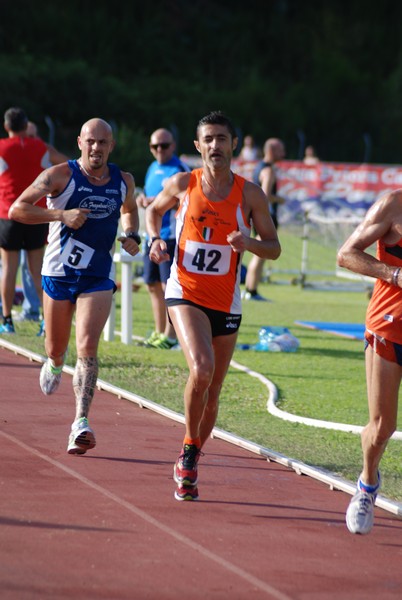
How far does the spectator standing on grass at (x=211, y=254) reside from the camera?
723cm

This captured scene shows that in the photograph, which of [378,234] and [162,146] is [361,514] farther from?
[162,146]

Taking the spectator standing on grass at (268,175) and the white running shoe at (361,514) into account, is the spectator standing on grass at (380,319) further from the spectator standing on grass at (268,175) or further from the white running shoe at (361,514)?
the spectator standing on grass at (268,175)

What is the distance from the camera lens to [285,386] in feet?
37.7

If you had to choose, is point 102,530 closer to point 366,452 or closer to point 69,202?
point 366,452

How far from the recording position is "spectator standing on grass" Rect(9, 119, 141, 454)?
8188 millimetres

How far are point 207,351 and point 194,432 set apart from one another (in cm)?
51

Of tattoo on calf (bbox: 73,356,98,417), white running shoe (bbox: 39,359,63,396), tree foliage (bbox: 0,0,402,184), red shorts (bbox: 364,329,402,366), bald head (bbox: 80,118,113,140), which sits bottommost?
white running shoe (bbox: 39,359,63,396)

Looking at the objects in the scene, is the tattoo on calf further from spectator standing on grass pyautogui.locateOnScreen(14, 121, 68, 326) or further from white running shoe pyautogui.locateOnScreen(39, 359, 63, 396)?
spectator standing on grass pyautogui.locateOnScreen(14, 121, 68, 326)

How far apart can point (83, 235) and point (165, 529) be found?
103 inches

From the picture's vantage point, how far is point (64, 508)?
21.9 ft

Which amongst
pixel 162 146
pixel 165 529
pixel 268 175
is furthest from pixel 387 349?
pixel 268 175

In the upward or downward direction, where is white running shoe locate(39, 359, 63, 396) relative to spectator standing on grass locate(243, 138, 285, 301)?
downward

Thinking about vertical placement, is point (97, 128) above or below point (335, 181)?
above

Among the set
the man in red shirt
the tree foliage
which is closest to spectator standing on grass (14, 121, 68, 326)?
the man in red shirt
